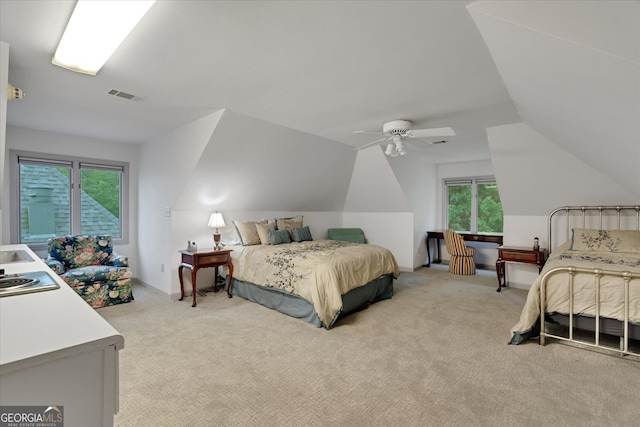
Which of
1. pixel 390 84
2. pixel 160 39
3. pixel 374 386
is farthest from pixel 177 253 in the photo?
pixel 390 84

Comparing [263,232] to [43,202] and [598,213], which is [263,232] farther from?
[598,213]

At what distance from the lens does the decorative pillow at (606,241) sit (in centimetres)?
365

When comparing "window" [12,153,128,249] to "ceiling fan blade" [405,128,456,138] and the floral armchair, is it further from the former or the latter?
"ceiling fan blade" [405,128,456,138]

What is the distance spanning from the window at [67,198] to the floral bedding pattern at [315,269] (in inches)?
86.8

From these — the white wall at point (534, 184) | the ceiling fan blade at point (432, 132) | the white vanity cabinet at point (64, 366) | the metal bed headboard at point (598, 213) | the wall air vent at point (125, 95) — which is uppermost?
the wall air vent at point (125, 95)

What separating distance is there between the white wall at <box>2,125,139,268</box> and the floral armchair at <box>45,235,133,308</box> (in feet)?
1.90

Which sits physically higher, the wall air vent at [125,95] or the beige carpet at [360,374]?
the wall air vent at [125,95]

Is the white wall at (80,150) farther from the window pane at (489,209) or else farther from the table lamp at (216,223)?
the window pane at (489,209)

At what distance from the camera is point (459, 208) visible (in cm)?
681

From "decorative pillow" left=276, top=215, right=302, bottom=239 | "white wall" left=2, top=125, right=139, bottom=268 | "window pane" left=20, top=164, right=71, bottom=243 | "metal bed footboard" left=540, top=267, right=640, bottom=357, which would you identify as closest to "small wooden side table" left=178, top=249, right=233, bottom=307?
"decorative pillow" left=276, top=215, right=302, bottom=239

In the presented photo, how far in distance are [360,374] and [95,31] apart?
302 cm

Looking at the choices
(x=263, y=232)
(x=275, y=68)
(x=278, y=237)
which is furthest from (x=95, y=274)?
(x=275, y=68)

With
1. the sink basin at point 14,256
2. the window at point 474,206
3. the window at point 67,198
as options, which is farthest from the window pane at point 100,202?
the window at point 474,206

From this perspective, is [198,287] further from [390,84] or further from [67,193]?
[390,84]
